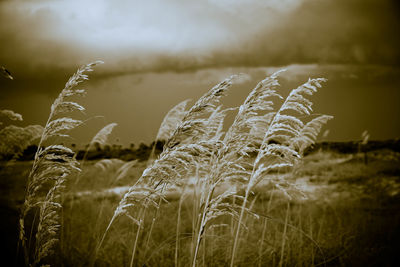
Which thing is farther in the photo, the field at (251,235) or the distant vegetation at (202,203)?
the field at (251,235)

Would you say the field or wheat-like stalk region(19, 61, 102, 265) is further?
the field

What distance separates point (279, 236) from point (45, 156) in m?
3.57

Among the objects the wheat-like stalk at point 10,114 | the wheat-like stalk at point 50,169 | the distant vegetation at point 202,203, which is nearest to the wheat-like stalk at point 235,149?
the distant vegetation at point 202,203

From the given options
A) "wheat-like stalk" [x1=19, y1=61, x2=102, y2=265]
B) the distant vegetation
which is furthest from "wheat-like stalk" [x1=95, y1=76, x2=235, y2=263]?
"wheat-like stalk" [x1=19, y1=61, x2=102, y2=265]

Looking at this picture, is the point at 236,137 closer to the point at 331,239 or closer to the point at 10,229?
the point at 331,239

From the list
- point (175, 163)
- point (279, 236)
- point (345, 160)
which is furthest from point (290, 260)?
point (345, 160)

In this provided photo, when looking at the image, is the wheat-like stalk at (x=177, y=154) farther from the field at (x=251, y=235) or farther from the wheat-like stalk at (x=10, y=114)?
the wheat-like stalk at (x=10, y=114)

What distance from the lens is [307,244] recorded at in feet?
15.1

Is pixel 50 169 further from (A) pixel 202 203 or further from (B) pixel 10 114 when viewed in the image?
(A) pixel 202 203

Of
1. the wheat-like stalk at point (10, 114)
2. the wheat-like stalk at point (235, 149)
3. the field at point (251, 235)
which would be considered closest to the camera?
the wheat-like stalk at point (235, 149)

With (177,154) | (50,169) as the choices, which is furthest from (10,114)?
(177,154)

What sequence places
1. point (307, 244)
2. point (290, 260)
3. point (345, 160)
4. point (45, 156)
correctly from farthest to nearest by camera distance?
point (345, 160)
point (307, 244)
point (290, 260)
point (45, 156)

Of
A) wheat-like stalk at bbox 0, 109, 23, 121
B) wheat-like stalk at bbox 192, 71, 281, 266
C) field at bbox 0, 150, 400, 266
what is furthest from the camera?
field at bbox 0, 150, 400, 266

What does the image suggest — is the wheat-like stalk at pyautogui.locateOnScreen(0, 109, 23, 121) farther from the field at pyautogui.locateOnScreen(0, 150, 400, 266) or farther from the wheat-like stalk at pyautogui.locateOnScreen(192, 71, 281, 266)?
the wheat-like stalk at pyautogui.locateOnScreen(192, 71, 281, 266)
